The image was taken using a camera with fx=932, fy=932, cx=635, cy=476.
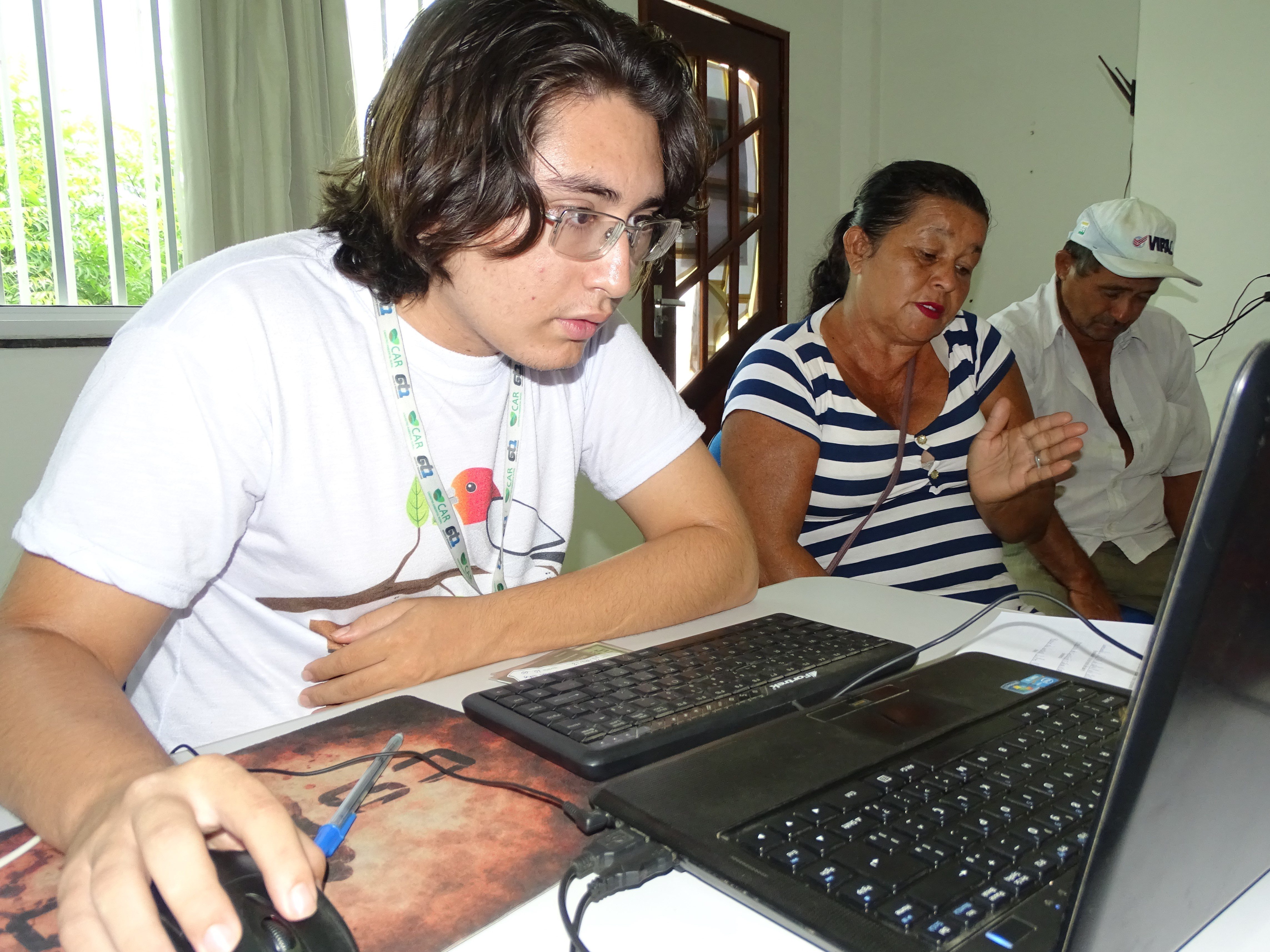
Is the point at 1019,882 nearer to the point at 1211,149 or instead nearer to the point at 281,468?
the point at 281,468

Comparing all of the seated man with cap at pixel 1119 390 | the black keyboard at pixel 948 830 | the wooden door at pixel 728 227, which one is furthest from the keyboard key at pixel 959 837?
the wooden door at pixel 728 227

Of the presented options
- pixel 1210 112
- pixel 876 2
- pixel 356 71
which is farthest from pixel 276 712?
pixel 876 2

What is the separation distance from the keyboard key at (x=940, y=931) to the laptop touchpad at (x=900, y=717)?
20 centimetres

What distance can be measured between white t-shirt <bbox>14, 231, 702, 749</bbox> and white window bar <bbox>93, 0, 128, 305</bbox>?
1.54 m

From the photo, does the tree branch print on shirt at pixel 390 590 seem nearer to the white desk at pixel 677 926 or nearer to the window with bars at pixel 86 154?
the white desk at pixel 677 926

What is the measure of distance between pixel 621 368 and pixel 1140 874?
3.39ft

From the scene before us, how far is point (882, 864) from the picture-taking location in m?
0.48

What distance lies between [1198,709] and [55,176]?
2646 mm

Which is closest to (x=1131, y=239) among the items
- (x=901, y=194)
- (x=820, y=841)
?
(x=901, y=194)

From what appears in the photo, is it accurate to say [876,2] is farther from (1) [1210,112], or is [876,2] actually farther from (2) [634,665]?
(2) [634,665]

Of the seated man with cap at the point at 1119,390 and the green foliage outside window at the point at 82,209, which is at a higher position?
the green foliage outside window at the point at 82,209

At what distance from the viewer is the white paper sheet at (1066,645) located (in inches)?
34.3

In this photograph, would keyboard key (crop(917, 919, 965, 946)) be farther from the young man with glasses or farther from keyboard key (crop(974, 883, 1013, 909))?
the young man with glasses

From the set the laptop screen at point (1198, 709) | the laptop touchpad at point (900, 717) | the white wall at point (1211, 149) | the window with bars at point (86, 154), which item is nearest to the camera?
the laptop screen at point (1198, 709)
